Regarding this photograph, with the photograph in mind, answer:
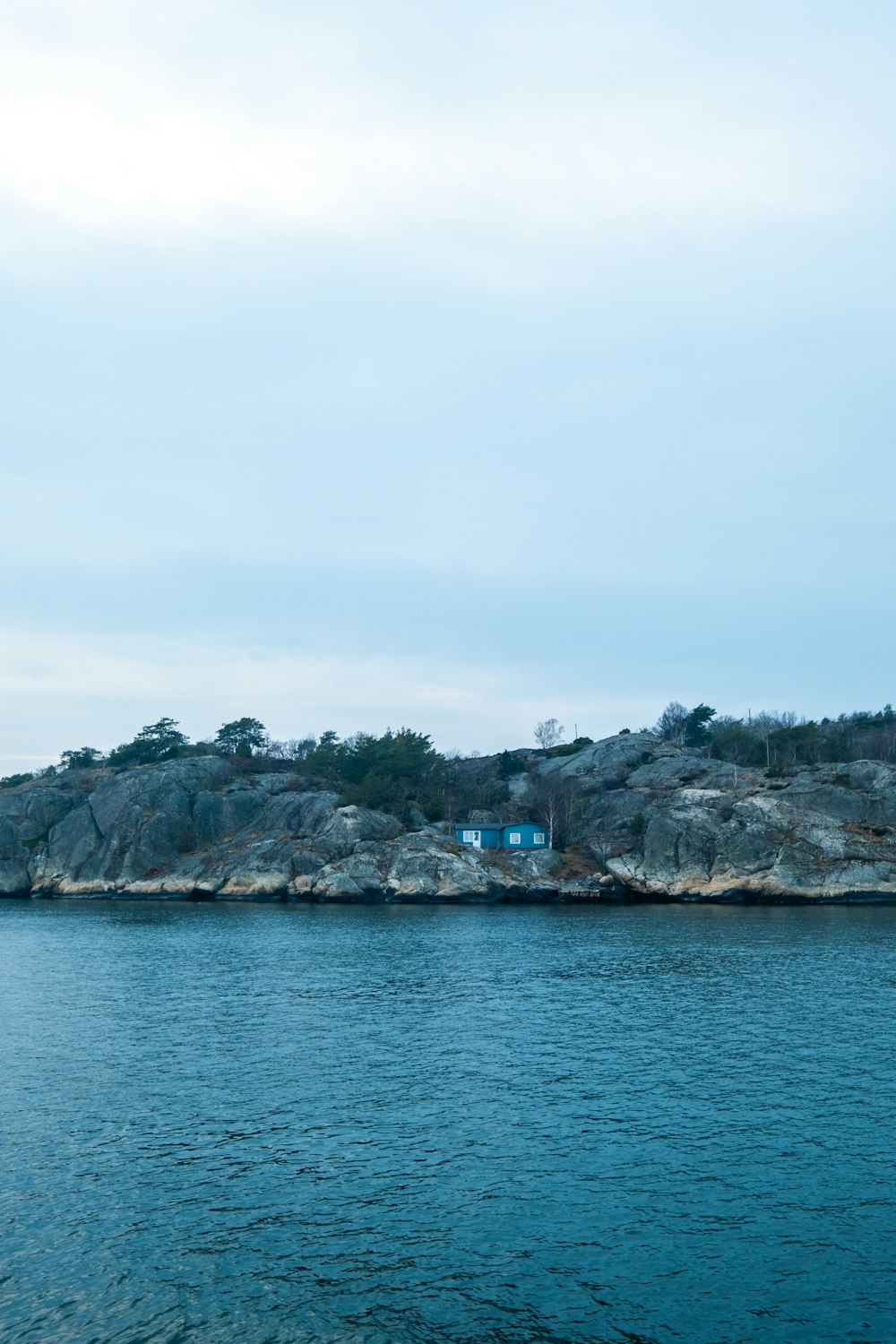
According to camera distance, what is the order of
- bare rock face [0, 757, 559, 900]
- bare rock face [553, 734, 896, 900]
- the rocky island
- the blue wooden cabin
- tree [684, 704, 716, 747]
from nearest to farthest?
bare rock face [553, 734, 896, 900], the rocky island, bare rock face [0, 757, 559, 900], the blue wooden cabin, tree [684, 704, 716, 747]

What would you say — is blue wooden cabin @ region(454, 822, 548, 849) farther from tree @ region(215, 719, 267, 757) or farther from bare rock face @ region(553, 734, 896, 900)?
tree @ region(215, 719, 267, 757)

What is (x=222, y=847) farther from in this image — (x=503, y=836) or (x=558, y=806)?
(x=558, y=806)

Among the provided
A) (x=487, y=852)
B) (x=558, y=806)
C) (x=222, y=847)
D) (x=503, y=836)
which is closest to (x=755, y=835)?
(x=558, y=806)

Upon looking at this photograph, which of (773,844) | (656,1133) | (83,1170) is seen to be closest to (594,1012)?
(656,1133)

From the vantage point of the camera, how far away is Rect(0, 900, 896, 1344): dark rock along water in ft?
71.8

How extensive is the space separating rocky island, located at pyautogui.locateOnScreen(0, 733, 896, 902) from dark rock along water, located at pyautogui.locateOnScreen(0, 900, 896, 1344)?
58.3 metres

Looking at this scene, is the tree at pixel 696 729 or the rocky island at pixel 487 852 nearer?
the rocky island at pixel 487 852

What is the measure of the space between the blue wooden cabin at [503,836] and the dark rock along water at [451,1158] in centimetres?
7297

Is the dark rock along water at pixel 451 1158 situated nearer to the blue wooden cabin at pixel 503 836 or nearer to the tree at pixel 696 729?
the blue wooden cabin at pixel 503 836

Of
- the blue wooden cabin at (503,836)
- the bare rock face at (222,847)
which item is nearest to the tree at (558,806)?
the blue wooden cabin at (503,836)

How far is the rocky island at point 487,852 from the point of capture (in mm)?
121000

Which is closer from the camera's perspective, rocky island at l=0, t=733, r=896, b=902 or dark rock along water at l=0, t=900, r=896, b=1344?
dark rock along water at l=0, t=900, r=896, b=1344

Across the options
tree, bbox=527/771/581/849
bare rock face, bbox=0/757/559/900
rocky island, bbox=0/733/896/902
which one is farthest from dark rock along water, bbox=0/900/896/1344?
tree, bbox=527/771/581/849

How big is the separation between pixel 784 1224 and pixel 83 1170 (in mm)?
21079
